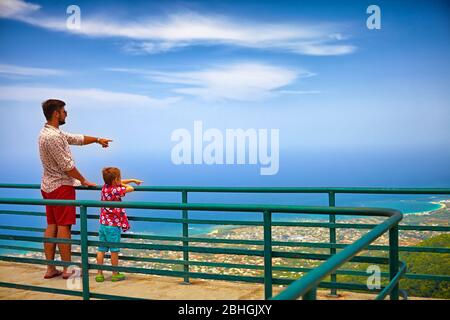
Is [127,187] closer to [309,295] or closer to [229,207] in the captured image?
[229,207]

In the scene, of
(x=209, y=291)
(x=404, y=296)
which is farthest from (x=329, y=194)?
(x=404, y=296)

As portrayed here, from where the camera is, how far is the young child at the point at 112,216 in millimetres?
5820

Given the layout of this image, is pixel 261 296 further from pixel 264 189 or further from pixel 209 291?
pixel 264 189

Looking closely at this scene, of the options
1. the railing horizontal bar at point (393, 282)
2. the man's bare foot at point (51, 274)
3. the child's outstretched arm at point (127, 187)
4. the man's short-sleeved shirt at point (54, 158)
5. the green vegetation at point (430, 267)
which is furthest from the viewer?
the green vegetation at point (430, 267)

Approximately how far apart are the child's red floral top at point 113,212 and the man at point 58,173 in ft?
0.89

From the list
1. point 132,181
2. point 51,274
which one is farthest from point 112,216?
point 51,274

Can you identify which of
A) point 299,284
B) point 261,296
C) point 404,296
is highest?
point 299,284

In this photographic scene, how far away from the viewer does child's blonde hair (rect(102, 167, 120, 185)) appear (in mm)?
5824

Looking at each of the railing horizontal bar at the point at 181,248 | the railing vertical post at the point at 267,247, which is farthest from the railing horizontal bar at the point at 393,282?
the railing horizontal bar at the point at 181,248

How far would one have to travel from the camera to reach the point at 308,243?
4.66 m

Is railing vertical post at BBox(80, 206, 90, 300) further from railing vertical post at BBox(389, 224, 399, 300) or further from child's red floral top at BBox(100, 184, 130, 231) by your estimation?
railing vertical post at BBox(389, 224, 399, 300)

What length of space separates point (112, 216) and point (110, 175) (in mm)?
426

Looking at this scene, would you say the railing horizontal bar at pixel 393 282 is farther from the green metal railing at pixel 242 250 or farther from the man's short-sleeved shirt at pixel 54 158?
the man's short-sleeved shirt at pixel 54 158
